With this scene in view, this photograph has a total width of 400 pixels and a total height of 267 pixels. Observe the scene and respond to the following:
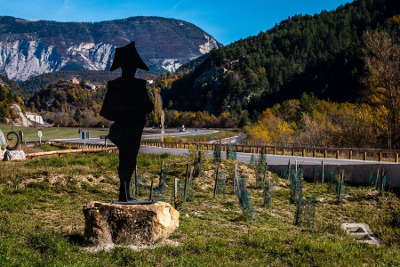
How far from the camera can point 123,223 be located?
24.5 ft

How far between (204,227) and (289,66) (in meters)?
129

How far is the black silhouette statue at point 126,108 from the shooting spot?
8469 millimetres

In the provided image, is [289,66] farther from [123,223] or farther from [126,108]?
[123,223]

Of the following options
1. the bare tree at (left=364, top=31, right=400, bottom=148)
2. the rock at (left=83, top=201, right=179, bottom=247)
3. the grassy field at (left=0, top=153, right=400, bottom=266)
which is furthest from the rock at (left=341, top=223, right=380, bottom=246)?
the bare tree at (left=364, top=31, right=400, bottom=148)

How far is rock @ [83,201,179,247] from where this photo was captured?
741 cm

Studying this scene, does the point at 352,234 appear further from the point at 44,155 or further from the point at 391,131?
the point at 391,131

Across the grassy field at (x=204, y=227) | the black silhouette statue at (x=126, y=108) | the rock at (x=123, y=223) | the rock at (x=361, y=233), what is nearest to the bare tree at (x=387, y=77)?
the grassy field at (x=204, y=227)

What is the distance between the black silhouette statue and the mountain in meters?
76.3

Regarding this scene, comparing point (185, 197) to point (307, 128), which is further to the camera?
point (307, 128)

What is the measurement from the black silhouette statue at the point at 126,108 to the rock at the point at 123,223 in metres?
0.94

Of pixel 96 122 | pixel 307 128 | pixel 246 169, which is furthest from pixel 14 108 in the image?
pixel 246 169

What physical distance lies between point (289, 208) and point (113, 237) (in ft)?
26.8

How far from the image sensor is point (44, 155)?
24047mm

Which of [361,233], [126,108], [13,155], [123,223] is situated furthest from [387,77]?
[123,223]
